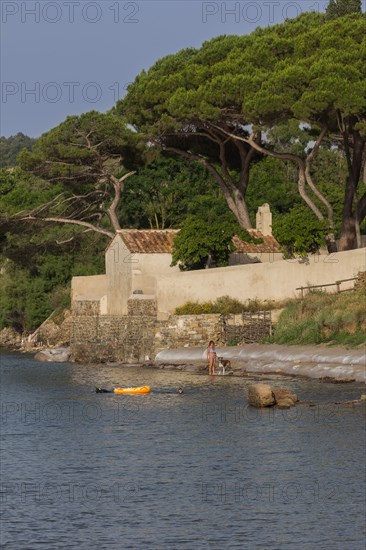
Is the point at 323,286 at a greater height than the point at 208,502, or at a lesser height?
greater

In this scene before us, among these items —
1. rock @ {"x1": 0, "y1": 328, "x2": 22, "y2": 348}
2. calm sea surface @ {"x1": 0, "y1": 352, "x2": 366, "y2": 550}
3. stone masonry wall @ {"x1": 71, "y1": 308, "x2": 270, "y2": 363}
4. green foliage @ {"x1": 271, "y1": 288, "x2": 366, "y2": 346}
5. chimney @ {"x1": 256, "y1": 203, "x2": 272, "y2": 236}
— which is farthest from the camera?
rock @ {"x1": 0, "y1": 328, "x2": 22, "y2": 348}

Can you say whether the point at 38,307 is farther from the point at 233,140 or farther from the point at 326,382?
the point at 326,382

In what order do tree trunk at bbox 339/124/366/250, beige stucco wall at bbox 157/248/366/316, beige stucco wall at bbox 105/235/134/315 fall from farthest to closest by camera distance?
1. tree trunk at bbox 339/124/366/250
2. beige stucco wall at bbox 105/235/134/315
3. beige stucco wall at bbox 157/248/366/316

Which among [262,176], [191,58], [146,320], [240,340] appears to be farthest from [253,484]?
[262,176]

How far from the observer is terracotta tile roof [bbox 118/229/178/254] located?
55375 millimetres

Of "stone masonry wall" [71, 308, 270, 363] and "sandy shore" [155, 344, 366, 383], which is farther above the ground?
"stone masonry wall" [71, 308, 270, 363]

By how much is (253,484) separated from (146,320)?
2812 cm

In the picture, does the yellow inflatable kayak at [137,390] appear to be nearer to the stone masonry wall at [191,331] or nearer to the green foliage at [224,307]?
the stone masonry wall at [191,331]

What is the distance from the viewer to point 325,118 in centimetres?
5550

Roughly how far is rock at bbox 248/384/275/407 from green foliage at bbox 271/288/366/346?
25.8 feet

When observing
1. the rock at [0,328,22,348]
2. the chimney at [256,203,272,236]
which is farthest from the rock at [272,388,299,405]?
the rock at [0,328,22,348]

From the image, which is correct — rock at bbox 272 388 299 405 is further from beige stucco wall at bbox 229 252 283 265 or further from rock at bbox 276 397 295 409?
beige stucco wall at bbox 229 252 283 265

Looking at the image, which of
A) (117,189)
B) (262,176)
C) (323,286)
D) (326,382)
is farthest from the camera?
(262,176)

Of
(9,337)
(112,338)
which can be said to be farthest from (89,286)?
(9,337)
